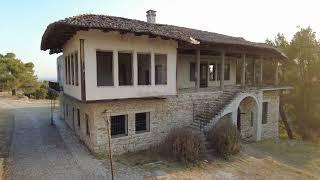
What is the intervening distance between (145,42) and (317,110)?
770 inches

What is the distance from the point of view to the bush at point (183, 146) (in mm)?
14080

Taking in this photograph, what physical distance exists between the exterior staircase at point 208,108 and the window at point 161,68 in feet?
8.78

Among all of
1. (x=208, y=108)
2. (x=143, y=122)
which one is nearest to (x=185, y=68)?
(x=208, y=108)

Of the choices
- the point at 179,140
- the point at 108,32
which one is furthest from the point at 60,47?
the point at 179,140

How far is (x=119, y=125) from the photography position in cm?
1503

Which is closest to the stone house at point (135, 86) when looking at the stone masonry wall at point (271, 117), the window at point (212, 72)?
the stone masonry wall at point (271, 117)

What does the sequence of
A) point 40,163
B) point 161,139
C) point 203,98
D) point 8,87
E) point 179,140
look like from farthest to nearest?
point 8,87 → point 203,98 → point 161,139 → point 179,140 → point 40,163

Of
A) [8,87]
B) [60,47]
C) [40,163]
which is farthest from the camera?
[8,87]

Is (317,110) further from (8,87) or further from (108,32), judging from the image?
(8,87)

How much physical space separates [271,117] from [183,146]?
12548 mm

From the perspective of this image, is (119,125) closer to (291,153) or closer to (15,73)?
(291,153)

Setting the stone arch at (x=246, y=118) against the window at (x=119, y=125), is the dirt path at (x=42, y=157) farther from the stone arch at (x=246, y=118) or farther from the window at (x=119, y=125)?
the stone arch at (x=246, y=118)

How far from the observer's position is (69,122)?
2116cm

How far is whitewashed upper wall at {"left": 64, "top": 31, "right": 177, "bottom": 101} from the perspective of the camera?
43.4 ft
